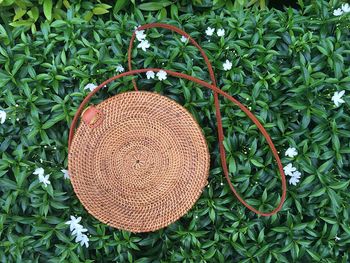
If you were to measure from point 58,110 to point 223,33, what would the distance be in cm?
87

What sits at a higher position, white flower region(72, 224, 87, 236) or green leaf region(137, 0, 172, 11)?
green leaf region(137, 0, 172, 11)

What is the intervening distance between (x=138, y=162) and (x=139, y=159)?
14 millimetres

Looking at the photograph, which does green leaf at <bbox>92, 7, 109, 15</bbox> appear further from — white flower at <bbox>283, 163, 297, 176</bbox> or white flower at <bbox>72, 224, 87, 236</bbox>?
white flower at <bbox>283, 163, 297, 176</bbox>

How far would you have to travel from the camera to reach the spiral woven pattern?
2.18m

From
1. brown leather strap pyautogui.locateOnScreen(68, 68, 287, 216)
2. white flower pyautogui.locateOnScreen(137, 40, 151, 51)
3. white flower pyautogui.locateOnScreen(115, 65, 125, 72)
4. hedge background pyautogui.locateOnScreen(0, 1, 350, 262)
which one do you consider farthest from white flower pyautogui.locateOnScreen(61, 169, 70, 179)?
white flower pyautogui.locateOnScreen(137, 40, 151, 51)

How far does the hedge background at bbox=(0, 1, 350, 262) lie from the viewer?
2.19 metres

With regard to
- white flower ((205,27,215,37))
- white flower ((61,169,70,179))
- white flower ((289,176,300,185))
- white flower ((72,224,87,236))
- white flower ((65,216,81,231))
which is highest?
white flower ((205,27,215,37))

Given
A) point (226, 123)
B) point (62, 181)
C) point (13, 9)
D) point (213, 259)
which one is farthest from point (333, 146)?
point (13, 9)

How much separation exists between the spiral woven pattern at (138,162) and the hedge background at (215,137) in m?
0.11

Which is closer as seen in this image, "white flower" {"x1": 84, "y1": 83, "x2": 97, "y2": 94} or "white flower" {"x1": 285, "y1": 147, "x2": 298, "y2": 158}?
"white flower" {"x1": 285, "y1": 147, "x2": 298, "y2": 158}

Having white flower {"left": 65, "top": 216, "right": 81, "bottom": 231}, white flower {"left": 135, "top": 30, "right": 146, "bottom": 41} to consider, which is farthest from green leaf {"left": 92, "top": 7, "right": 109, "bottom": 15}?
white flower {"left": 65, "top": 216, "right": 81, "bottom": 231}

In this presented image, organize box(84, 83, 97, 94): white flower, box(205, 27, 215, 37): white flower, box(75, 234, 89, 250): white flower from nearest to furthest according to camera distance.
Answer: box(75, 234, 89, 250): white flower → box(84, 83, 97, 94): white flower → box(205, 27, 215, 37): white flower

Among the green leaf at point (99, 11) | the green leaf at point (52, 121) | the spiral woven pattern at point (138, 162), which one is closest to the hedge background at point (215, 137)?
the green leaf at point (52, 121)

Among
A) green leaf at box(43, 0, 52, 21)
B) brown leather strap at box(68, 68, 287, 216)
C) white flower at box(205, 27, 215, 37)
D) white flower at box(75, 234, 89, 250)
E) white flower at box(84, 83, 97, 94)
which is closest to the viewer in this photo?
brown leather strap at box(68, 68, 287, 216)
